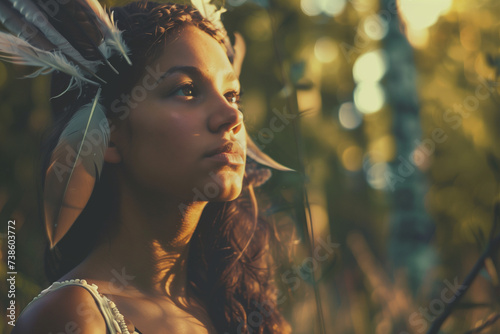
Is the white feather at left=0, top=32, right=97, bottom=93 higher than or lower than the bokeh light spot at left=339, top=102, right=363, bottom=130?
higher

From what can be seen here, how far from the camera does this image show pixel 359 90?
15.6ft

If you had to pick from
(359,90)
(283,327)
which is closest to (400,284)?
(283,327)

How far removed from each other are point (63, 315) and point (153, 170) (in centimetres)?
37

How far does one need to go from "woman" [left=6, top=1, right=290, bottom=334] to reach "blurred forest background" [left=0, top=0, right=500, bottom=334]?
0.61 feet

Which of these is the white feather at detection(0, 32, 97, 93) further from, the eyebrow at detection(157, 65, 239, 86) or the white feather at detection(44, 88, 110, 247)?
the eyebrow at detection(157, 65, 239, 86)

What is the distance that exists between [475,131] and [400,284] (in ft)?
8.91

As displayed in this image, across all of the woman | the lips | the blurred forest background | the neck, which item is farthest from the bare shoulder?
the lips

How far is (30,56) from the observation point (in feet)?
3.78

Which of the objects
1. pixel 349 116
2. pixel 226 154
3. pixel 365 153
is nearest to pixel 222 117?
pixel 226 154

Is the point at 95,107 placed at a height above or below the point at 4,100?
above

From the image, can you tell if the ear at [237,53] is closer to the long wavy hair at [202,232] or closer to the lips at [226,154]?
the long wavy hair at [202,232]

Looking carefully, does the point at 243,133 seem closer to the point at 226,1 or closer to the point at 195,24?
the point at 195,24

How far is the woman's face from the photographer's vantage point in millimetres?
1161

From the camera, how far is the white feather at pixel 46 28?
114 centimetres
